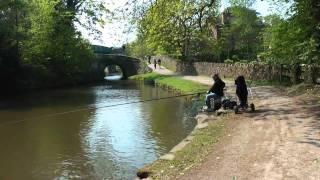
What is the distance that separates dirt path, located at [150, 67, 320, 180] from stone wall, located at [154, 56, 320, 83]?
346 inches

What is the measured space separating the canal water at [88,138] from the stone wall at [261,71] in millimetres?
6965

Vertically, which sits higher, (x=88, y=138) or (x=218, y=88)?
(x=218, y=88)

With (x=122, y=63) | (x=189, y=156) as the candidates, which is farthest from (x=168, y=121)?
(x=122, y=63)

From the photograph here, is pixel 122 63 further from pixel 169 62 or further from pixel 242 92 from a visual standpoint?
pixel 242 92

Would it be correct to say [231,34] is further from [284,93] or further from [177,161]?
[177,161]

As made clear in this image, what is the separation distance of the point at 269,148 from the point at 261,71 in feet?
83.8

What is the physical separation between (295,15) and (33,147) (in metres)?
16.8

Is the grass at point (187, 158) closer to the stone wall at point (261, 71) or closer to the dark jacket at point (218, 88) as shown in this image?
the dark jacket at point (218, 88)

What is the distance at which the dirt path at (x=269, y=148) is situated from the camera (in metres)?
11.3

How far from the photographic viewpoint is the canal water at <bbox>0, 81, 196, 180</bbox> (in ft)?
51.1

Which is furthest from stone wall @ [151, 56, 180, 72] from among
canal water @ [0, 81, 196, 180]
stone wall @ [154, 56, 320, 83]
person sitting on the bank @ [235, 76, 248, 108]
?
person sitting on the bank @ [235, 76, 248, 108]

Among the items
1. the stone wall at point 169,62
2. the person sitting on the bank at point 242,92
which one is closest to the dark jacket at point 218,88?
the person sitting on the bank at point 242,92

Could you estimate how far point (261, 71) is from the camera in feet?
126

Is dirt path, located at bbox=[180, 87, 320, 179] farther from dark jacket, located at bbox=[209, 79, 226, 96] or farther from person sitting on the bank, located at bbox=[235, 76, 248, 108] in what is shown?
dark jacket, located at bbox=[209, 79, 226, 96]
